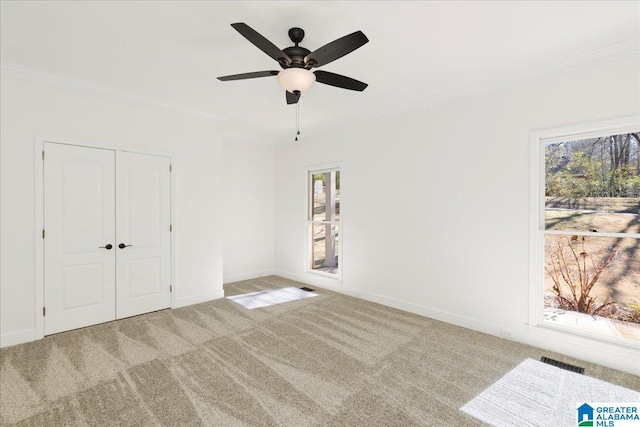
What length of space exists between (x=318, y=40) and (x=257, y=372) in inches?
→ 112

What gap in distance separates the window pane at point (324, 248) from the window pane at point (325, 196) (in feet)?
0.61

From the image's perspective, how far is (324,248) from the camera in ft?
18.3

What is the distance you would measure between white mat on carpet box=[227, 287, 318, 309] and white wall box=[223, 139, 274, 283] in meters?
0.98

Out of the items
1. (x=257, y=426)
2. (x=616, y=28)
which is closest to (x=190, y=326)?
(x=257, y=426)

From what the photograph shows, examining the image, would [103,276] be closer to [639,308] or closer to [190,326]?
[190,326]

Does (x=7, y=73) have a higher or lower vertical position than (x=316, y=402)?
higher

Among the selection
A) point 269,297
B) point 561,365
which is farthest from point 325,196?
point 561,365

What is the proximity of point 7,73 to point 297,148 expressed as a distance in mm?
3852

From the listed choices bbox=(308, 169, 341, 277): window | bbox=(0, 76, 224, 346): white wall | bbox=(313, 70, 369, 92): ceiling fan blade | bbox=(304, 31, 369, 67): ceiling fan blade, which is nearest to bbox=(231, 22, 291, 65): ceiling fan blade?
bbox=(304, 31, 369, 67): ceiling fan blade

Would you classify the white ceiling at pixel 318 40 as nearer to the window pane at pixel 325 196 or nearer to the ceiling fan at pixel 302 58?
the ceiling fan at pixel 302 58

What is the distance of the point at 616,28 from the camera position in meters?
2.35

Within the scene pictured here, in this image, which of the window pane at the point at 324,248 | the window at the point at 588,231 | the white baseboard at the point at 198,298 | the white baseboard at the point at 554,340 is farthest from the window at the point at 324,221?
the window at the point at 588,231

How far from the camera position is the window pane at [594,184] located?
8.77ft

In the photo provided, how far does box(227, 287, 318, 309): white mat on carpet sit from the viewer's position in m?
4.38
